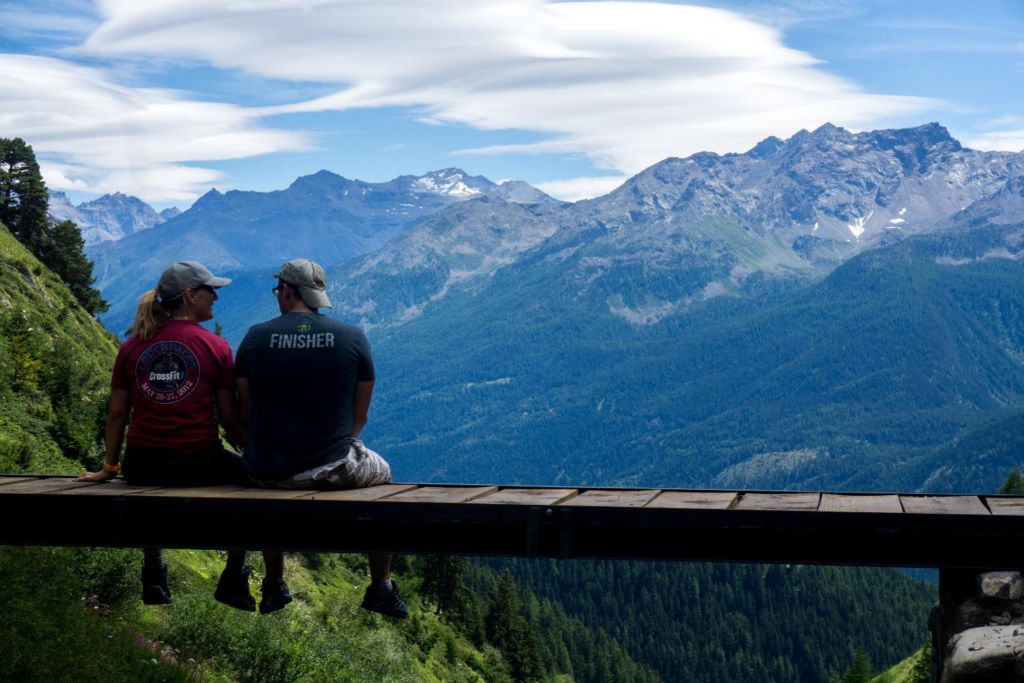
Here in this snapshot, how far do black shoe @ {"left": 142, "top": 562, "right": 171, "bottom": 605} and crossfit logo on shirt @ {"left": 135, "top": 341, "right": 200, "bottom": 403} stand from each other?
229cm

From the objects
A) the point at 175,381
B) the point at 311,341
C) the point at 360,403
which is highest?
the point at 311,341

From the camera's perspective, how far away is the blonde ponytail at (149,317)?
14547mm

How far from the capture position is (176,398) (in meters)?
14.6

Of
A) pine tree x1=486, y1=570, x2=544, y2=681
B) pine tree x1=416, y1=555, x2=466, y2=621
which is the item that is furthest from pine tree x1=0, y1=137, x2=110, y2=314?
pine tree x1=486, y1=570, x2=544, y2=681

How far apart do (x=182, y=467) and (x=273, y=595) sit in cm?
203

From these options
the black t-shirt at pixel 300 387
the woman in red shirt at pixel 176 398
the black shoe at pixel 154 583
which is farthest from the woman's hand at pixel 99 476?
the black t-shirt at pixel 300 387

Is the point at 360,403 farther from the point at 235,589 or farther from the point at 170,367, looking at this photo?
the point at 235,589

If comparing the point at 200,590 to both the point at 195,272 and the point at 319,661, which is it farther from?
the point at 195,272

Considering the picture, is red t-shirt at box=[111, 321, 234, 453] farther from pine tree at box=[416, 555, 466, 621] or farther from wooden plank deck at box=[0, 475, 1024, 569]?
pine tree at box=[416, 555, 466, 621]

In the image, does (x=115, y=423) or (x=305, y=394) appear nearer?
(x=305, y=394)

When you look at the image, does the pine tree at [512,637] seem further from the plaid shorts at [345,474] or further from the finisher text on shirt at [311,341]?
the finisher text on shirt at [311,341]

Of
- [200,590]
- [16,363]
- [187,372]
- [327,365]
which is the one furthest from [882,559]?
[16,363]

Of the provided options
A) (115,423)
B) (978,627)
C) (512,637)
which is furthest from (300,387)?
(512,637)

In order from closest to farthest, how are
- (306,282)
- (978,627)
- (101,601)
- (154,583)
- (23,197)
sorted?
(978,627) < (306,282) < (154,583) < (101,601) < (23,197)
